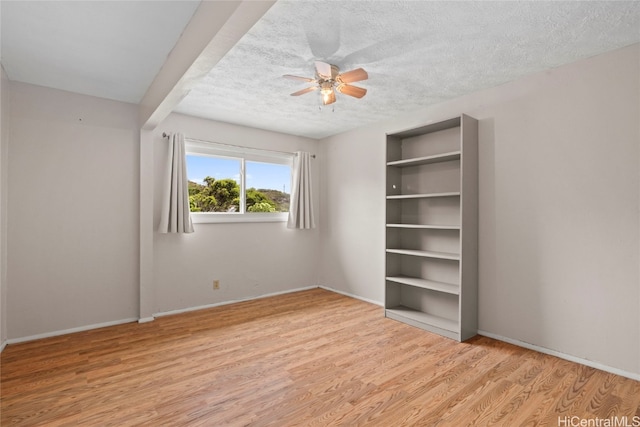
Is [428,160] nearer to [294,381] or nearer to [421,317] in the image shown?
[421,317]

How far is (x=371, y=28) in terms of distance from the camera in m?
2.05

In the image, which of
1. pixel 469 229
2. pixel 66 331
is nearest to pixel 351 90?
pixel 469 229

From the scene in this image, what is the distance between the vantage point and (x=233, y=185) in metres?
4.34

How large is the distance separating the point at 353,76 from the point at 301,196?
8.17 ft

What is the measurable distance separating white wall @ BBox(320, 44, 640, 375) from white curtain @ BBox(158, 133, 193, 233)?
10.0 feet

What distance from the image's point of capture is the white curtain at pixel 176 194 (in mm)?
3605

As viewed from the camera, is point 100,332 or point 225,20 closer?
point 225,20

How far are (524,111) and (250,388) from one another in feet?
10.6

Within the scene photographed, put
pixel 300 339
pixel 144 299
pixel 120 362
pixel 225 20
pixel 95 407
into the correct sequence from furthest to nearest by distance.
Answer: pixel 144 299 < pixel 300 339 < pixel 120 362 < pixel 95 407 < pixel 225 20

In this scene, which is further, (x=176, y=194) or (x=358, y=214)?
(x=358, y=214)

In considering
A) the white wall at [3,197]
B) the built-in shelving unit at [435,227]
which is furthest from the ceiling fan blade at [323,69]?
the white wall at [3,197]

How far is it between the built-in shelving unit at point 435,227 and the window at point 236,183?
1.81 meters

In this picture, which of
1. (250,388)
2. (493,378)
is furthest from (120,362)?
(493,378)

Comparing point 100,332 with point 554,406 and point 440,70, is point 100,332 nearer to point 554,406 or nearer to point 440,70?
point 554,406
